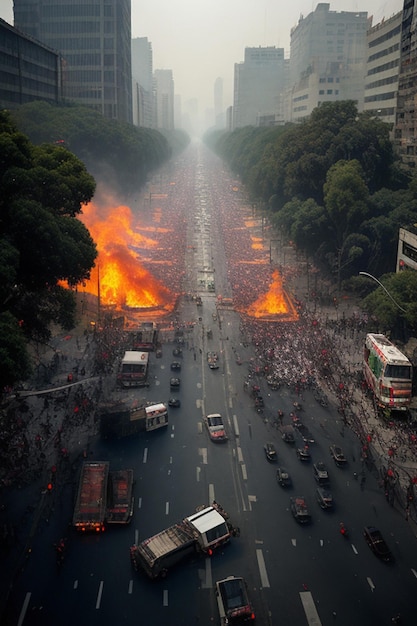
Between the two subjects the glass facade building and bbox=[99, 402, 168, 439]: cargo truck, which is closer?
bbox=[99, 402, 168, 439]: cargo truck

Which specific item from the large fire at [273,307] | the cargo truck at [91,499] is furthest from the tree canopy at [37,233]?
the large fire at [273,307]

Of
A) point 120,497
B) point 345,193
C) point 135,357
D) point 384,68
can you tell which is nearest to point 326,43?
point 384,68

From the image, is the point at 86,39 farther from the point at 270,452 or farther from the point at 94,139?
the point at 270,452

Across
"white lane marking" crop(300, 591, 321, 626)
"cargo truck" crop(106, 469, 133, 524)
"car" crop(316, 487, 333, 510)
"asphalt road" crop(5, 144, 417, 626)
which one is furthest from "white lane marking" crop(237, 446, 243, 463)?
"white lane marking" crop(300, 591, 321, 626)

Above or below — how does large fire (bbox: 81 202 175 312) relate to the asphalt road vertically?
above

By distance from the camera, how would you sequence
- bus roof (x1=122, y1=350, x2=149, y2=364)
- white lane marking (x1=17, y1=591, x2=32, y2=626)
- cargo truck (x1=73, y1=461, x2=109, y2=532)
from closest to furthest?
white lane marking (x1=17, y1=591, x2=32, y2=626), cargo truck (x1=73, y1=461, x2=109, y2=532), bus roof (x1=122, y1=350, x2=149, y2=364)

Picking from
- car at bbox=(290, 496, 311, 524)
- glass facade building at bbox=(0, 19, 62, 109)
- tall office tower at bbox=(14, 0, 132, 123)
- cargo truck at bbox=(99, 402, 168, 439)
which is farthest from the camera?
tall office tower at bbox=(14, 0, 132, 123)

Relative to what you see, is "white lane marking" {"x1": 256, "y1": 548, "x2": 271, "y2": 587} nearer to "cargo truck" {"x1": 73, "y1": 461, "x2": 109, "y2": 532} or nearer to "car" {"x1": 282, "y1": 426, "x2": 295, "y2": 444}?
"cargo truck" {"x1": 73, "y1": 461, "x2": 109, "y2": 532}

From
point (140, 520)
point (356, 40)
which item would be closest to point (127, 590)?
point (140, 520)

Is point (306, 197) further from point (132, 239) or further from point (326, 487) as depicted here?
point (326, 487)
